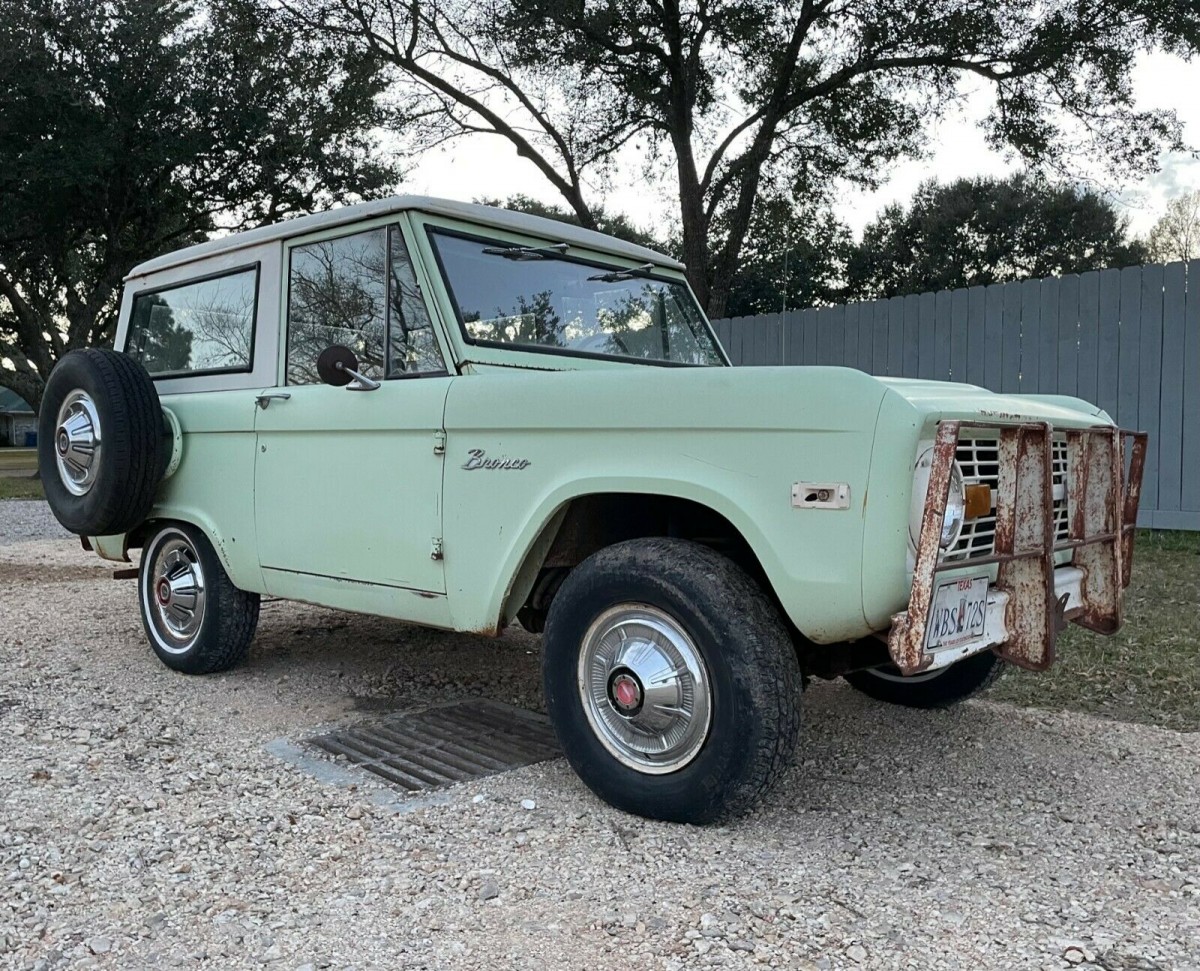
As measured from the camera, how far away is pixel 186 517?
15.7 feet

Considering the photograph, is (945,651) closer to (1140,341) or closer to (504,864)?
(504,864)

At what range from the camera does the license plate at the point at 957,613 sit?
2836 millimetres

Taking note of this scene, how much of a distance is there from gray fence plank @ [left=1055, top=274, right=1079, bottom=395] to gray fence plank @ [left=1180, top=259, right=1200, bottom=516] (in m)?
0.94

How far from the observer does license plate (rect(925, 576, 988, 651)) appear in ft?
9.30

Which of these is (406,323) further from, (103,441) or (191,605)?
(191,605)

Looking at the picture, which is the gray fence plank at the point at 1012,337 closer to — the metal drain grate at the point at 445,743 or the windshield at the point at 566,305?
the windshield at the point at 566,305

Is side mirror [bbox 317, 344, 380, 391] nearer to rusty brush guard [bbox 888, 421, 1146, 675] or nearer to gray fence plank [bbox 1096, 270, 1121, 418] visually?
rusty brush guard [bbox 888, 421, 1146, 675]

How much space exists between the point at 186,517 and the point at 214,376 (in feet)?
2.19

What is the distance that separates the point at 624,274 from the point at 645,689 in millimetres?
2161

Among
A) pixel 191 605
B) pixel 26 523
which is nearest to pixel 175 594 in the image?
pixel 191 605

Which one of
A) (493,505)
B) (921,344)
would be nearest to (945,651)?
(493,505)

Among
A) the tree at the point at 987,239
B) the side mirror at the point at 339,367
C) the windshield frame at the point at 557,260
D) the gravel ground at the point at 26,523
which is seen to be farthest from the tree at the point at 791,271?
the side mirror at the point at 339,367

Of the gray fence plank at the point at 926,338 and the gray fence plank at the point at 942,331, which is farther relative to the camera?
the gray fence plank at the point at 926,338

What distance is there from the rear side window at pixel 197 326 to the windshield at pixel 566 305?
4.03 ft
